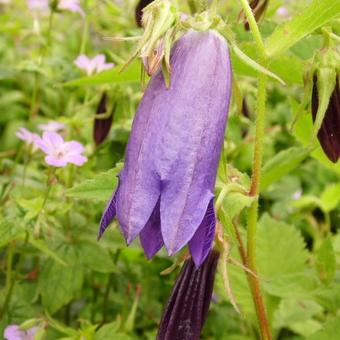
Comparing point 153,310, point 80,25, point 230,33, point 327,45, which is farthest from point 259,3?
point 80,25

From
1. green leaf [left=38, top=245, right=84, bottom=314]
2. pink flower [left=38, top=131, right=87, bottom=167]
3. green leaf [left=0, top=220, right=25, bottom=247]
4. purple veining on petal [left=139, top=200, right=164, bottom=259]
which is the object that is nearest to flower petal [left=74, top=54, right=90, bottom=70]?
pink flower [left=38, top=131, right=87, bottom=167]

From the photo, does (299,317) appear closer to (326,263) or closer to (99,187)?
(326,263)

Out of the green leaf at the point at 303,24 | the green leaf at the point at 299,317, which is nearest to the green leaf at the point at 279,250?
the green leaf at the point at 299,317

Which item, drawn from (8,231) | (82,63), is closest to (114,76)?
(8,231)

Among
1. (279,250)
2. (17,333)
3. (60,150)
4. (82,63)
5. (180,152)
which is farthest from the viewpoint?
(82,63)

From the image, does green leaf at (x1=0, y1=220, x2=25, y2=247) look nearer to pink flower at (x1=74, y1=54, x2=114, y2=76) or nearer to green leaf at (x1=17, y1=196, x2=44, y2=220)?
green leaf at (x1=17, y1=196, x2=44, y2=220)
